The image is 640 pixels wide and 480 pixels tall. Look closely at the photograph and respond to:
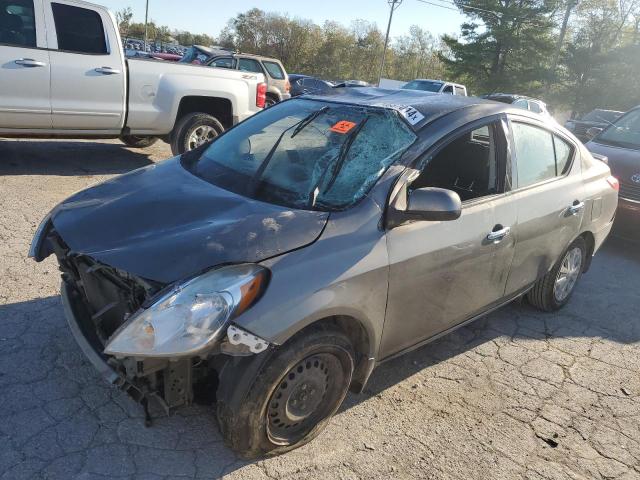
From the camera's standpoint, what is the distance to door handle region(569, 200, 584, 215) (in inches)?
162

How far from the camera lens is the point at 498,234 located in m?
3.35

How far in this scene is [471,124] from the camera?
325 centimetres

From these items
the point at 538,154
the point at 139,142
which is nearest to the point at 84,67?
the point at 139,142

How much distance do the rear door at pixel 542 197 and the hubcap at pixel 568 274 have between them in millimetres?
290

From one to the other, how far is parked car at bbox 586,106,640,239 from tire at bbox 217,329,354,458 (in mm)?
5209

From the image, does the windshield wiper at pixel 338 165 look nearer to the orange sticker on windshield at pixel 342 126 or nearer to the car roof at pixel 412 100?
the orange sticker on windshield at pixel 342 126

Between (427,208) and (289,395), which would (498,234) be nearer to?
(427,208)

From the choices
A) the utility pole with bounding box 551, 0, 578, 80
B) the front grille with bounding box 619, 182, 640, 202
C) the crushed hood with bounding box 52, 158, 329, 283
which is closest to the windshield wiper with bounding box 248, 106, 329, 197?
the crushed hood with bounding box 52, 158, 329, 283

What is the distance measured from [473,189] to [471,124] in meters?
0.44

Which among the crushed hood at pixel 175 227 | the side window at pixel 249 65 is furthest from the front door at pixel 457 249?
the side window at pixel 249 65

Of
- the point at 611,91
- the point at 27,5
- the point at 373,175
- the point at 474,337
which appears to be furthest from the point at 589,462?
the point at 611,91

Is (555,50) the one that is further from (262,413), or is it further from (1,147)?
(262,413)

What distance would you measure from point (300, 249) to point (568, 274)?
Answer: 3.06 metres

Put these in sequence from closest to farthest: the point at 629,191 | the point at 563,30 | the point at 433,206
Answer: the point at 433,206, the point at 629,191, the point at 563,30
